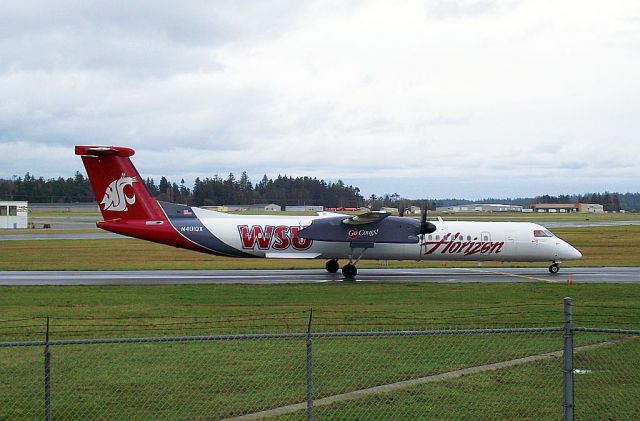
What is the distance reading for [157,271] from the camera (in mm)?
36344

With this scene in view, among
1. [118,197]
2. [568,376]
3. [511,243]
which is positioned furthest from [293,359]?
[511,243]

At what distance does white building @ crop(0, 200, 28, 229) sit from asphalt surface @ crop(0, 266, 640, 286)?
59.2 m

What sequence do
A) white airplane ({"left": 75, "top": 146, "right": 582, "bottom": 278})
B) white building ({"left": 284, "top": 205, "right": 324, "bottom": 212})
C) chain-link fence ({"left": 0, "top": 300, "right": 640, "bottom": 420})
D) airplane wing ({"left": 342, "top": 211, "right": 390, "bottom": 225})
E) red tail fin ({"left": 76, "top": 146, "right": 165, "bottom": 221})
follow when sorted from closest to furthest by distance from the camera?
1. chain-link fence ({"left": 0, "top": 300, "right": 640, "bottom": 420})
2. red tail fin ({"left": 76, "top": 146, "right": 165, "bottom": 221})
3. white airplane ({"left": 75, "top": 146, "right": 582, "bottom": 278})
4. airplane wing ({"left": 342, "top": 211, "right": 390, "bottom": 225})
5. white building ({"left": 284, "top": 205, "right": 324, "bottom": 212})

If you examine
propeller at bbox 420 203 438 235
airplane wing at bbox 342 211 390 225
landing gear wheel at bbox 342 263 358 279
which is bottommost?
landing gear wheel at bbox 342 263 358 279

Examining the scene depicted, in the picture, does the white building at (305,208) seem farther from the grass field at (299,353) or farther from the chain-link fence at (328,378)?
the chain-link fence at (328,378)

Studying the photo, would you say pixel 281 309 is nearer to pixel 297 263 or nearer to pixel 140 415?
pixel 140 415

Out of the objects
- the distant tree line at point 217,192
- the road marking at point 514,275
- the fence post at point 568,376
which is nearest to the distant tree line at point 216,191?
the distant tree line at point 217,192

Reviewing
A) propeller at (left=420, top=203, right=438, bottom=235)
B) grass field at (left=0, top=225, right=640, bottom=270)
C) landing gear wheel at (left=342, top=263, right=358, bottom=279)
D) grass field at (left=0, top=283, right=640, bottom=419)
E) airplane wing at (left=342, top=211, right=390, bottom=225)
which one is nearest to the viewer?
grass field at (left=0, top=283, right=640, bottom=419)

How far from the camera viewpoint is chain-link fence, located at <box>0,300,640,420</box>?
10500 mm

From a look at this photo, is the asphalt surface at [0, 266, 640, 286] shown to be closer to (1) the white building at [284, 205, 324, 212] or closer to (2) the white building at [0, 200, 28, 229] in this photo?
(2) the white building at [0, 200, 28, 229]

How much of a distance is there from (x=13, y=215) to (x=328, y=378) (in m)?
85.6

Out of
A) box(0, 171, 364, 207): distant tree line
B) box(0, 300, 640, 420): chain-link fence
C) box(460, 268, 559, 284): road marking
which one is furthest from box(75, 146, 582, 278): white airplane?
box(0, 171, 364, 207): distant tree line

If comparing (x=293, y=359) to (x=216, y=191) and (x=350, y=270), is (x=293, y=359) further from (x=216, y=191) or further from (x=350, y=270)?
(x=216, y=191)

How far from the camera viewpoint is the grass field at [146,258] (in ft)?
134
